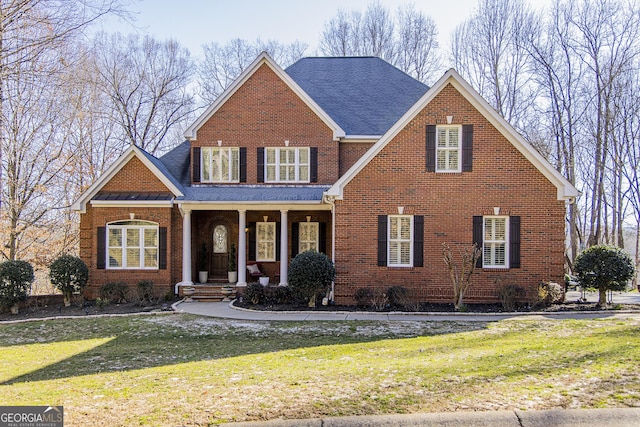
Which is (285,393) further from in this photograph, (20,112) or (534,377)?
(20,112)

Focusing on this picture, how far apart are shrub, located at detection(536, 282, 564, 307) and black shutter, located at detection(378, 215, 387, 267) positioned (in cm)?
436

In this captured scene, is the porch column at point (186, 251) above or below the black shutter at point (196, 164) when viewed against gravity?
below

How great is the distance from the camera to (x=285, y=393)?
5172 mm

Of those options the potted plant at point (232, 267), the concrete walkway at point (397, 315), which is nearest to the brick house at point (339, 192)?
the potted plant at point (232, 267)

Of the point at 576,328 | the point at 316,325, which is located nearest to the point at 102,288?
the point at 316,325

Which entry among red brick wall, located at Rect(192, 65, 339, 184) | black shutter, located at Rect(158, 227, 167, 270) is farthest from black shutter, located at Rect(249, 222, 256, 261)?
black shutter, located at Rect(158, 227, 167, 270)

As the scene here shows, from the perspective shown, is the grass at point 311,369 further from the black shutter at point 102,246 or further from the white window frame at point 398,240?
the black shutter at point 102,246

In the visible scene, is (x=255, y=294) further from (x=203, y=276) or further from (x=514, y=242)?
(x=514, y=242)

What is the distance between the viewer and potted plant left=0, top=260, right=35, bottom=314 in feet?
45.3

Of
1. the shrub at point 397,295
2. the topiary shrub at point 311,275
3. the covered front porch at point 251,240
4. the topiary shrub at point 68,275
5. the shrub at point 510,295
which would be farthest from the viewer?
the covered front porch at point 251,240

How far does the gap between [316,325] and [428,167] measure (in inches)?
236

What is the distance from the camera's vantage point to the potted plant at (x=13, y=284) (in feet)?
45.3

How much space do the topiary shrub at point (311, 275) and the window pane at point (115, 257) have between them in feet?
21.6

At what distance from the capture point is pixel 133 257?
16.0 meters
